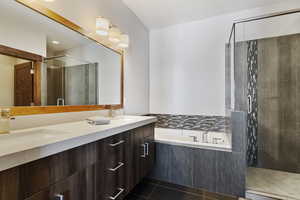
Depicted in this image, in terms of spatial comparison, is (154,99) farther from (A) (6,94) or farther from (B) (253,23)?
(A) (6,94)

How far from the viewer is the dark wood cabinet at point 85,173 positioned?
0.68 meters

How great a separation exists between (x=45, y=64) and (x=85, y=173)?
94cm

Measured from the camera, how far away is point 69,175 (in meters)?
0.89

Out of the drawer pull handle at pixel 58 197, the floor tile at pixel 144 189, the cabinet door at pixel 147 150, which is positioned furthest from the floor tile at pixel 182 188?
the drawer pull handle at pixel 58 197

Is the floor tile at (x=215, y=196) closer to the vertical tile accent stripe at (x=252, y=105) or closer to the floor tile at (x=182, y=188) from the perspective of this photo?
the floor tile at (x=182, y=188)

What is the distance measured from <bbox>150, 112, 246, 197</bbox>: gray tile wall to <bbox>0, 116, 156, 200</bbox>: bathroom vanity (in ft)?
2.06

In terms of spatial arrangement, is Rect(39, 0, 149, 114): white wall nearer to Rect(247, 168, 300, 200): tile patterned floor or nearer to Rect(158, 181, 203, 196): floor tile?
Rect(158, 181, 203, 196): floor tile

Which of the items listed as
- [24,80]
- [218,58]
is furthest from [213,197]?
[24,80]

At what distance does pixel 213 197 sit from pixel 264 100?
1642mm

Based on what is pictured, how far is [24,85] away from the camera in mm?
1152

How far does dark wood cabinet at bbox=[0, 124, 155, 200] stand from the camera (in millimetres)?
679

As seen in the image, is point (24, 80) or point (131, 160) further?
point (131, 160)

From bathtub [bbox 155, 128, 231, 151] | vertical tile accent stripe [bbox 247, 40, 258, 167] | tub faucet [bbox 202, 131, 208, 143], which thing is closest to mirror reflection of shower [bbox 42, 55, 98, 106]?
bathtub [bbox 155, 128, 231, 151]

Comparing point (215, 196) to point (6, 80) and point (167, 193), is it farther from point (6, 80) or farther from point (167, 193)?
point (6, 80)
